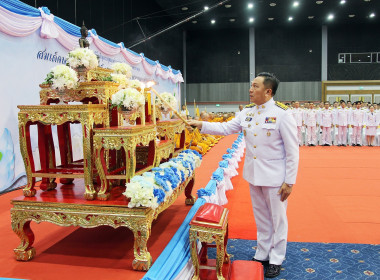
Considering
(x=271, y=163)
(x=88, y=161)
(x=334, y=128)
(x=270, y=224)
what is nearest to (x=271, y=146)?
(x=271, y=163)

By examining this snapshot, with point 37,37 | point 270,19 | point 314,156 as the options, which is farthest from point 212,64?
point 37,37

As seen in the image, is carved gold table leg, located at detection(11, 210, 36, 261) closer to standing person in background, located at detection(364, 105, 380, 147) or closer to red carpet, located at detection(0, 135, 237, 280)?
red carpet, located at detection(0, 135, 237, 280)

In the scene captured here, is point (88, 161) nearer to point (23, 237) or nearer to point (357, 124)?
point (23, 237)

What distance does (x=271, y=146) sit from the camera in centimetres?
237

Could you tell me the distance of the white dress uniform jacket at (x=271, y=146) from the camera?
7.49 ft

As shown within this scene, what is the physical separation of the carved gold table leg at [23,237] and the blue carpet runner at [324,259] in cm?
130

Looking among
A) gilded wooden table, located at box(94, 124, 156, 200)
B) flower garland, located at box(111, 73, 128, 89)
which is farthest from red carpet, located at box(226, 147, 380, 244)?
flower garland, located at box(111, 73, 128, 89)

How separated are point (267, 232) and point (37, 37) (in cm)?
410

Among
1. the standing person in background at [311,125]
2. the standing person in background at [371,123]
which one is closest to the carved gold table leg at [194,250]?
the standing person in background at [311,125]

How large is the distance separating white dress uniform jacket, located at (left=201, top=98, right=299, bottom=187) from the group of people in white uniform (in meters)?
8.64

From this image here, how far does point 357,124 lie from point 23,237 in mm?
10416

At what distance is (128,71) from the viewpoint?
2998 mm

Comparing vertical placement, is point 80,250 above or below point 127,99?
below

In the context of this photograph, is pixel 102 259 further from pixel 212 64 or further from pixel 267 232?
pixel 212 64
